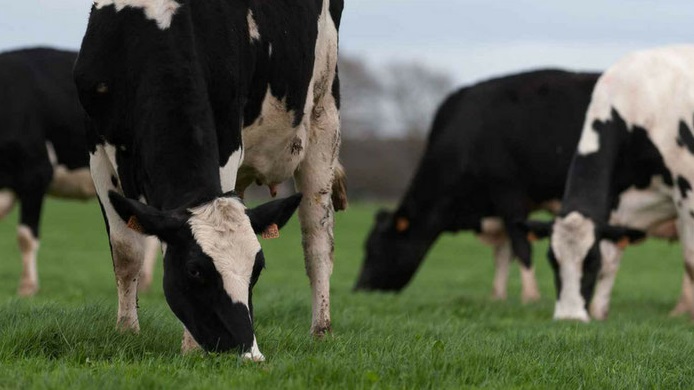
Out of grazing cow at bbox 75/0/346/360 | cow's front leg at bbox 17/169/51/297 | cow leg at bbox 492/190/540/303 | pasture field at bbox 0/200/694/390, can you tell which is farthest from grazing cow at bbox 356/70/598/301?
grazing cow at bbox 75/0/346/360

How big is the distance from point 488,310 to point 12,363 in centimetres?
647

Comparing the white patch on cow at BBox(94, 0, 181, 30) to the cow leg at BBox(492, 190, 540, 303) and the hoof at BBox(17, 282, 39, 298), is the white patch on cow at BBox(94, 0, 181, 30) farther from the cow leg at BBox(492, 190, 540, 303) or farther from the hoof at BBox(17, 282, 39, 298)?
the cow leg at BBox(492, 190, 540, 303)

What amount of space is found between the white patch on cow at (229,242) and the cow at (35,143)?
27.7ft

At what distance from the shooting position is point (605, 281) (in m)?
13.6

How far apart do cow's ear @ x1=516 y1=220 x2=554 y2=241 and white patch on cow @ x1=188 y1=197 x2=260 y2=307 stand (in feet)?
23.9

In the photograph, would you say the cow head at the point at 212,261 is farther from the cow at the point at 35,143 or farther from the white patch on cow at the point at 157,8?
the cow at the point at 35,143

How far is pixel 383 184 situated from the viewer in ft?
254

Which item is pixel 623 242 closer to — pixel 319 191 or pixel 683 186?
pixel 683 186

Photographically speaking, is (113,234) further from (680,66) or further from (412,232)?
(412,232)

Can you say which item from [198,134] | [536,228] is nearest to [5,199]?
[536,228]

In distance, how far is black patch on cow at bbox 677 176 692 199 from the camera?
12088 millimetres

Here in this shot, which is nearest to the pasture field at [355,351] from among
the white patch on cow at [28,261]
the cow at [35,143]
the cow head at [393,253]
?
the white patch on cow at [28,261]

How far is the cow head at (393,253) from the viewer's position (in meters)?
17.5

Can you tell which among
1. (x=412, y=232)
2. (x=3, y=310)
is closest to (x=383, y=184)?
(x=412, y=232)
